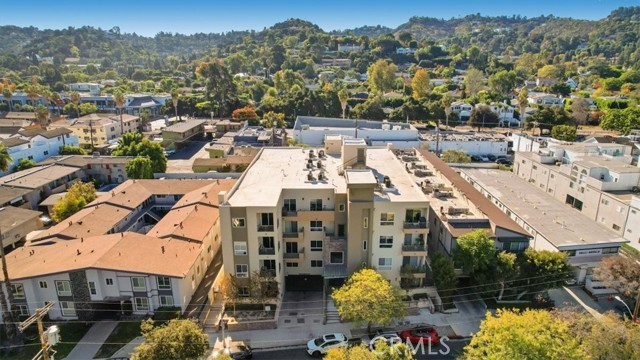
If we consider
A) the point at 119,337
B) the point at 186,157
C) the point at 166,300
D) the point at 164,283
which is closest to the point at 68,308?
the point at 119,337

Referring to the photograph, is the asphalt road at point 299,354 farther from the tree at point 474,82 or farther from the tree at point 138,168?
the tree at point 474,82

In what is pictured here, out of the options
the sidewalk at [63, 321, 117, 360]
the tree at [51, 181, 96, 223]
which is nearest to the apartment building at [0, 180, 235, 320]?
the sidewalk at [63, 321, 117, 360]

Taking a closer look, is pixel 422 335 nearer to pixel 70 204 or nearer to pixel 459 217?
pixel 459 217

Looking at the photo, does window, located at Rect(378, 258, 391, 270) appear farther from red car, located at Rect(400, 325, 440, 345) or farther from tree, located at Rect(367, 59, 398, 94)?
tree, located at Rect(367, 59, 398, 94)

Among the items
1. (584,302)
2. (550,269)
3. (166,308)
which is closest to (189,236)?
(166,308)

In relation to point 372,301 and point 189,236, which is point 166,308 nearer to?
point 189,236

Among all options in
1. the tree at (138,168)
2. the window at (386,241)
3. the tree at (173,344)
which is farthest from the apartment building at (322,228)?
the tree at (138,168)
